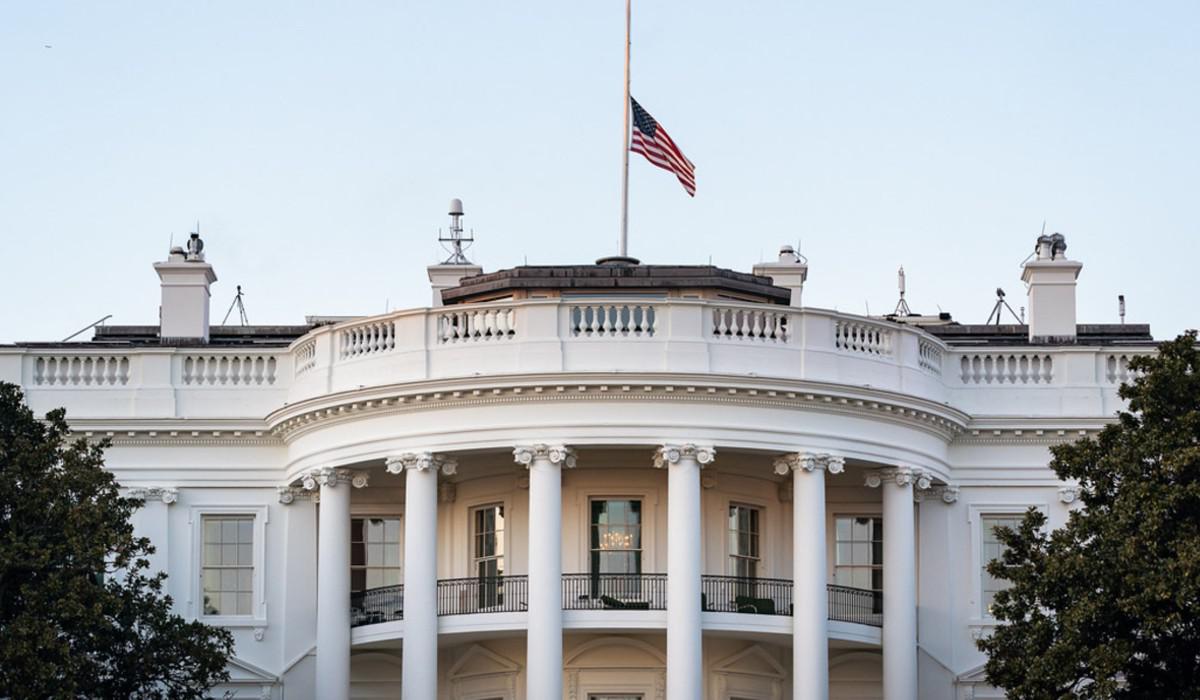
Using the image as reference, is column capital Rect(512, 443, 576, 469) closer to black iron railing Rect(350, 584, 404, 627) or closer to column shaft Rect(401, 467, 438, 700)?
column shaft Rect(401, 467, 438, 700)

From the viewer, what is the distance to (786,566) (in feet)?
151

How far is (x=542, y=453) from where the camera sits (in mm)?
42406

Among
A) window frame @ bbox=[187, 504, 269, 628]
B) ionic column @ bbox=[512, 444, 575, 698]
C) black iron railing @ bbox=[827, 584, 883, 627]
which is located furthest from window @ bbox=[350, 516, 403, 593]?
black iron railing @ bbox=[827, 584, 883, 627]

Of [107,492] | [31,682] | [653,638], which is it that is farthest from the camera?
[653,638]

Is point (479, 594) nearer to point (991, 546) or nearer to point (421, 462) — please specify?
point (421, 462)

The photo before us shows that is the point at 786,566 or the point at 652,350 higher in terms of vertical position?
the point at 652,350

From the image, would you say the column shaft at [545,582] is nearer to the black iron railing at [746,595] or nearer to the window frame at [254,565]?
the black iron railing at [746,595]

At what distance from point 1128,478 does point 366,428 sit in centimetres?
1316

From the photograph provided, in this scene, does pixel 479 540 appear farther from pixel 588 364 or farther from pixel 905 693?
pixel 905 693

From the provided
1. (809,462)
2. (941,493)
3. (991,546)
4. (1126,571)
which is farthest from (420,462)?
(1126,571)

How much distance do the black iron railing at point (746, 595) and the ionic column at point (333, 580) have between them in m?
6.22

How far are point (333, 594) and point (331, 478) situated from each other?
200cm

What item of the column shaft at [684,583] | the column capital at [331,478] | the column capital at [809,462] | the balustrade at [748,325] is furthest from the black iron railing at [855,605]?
the column capital at [331,478]

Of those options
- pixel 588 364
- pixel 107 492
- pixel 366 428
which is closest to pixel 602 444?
pixel 588 364
